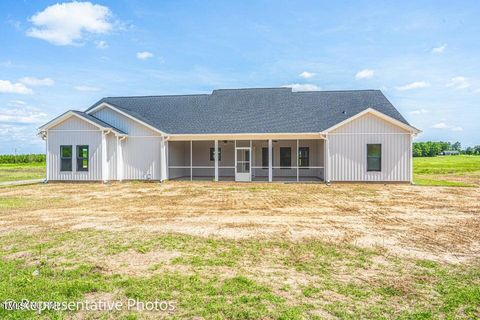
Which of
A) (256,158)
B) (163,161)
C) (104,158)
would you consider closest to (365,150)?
(256,158)

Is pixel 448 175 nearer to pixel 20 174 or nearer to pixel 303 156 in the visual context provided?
pixel 303 156

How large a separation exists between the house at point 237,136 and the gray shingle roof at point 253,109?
0.07 metres

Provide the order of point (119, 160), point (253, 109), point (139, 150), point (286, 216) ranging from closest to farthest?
point (286, 216)
point (119, 160)
point (139, 150)
point (253, 109)

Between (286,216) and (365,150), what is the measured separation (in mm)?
11057

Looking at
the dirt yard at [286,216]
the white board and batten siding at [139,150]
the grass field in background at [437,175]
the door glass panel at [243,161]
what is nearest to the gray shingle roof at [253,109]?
the white board and batten siding at [139,150]

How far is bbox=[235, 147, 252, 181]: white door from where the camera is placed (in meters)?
21.5

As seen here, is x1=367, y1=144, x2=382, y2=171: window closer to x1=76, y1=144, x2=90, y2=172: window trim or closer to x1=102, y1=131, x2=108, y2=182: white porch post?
x1=102, y1=131, x2=108, y2=182: white porch post

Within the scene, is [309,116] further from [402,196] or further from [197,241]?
[197,241]

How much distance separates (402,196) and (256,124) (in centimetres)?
1000

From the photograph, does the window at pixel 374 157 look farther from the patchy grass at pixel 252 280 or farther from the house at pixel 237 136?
the patchy grass at pixel 252 280

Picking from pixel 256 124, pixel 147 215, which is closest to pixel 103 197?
pixel 147 215

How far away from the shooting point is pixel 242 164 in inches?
874

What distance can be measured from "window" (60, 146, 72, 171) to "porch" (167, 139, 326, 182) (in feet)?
19.5

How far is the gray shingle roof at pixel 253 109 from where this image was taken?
21.2 meters
